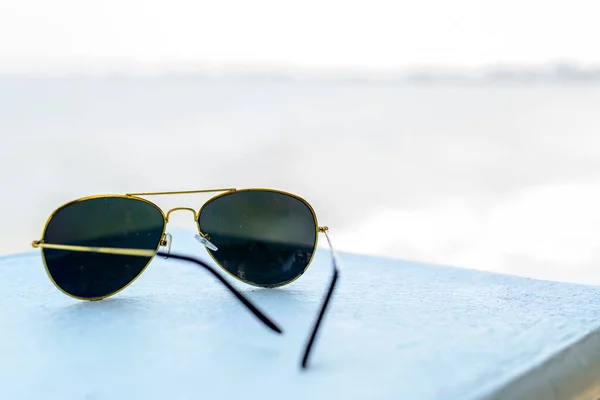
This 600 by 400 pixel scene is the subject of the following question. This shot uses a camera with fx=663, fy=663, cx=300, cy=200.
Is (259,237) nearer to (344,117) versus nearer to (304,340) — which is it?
(304,340)

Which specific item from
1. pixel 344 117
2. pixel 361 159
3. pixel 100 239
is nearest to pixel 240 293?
pixel 100 239

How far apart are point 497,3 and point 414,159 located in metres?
1.65

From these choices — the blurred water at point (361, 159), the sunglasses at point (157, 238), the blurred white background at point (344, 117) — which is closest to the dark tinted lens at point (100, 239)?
the sunglasses at point (157, 238)

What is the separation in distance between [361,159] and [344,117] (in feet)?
4.33

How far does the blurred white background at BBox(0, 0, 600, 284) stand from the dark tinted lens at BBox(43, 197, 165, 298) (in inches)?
39.6

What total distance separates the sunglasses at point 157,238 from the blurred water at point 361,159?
40 cm

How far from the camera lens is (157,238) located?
0.56 m

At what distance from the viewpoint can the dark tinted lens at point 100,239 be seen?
51 centimetres

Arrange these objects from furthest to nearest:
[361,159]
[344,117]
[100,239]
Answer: [344,117]
[361,159]
[100,239]

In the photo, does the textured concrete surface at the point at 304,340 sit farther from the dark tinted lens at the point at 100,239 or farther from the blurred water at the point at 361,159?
the blurred water at the point at 361,159

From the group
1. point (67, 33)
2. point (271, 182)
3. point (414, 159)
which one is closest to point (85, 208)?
point (271, 182)

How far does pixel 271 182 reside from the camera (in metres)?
2.29

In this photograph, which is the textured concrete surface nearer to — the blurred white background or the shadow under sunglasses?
the shadow under sunglasses

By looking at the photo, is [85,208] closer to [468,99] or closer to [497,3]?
[497,3]
